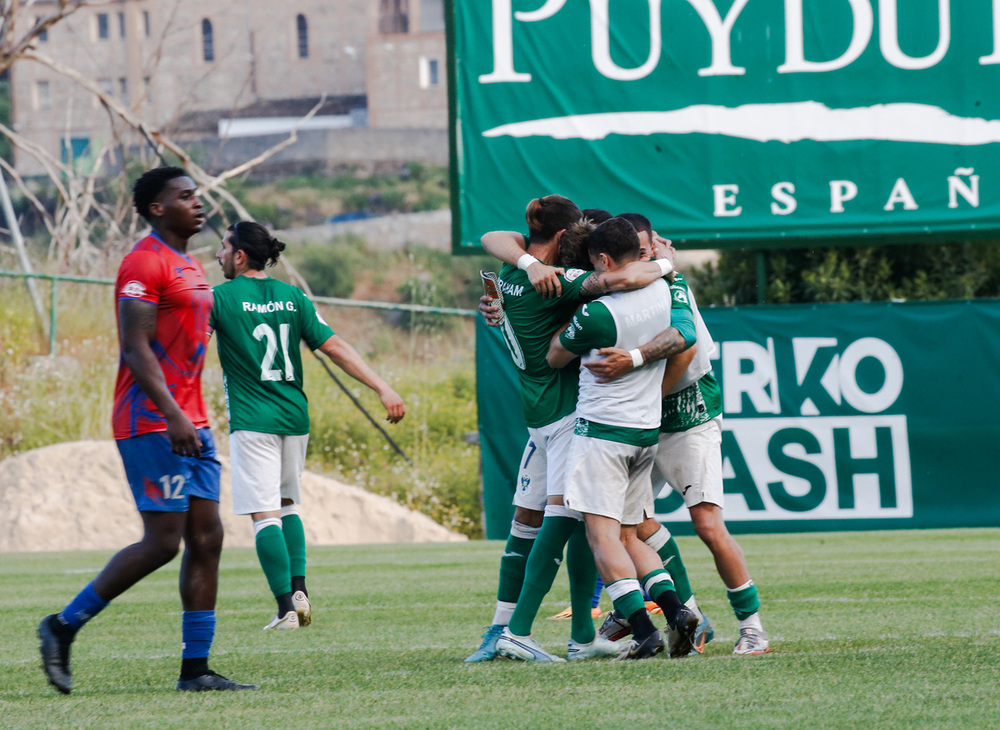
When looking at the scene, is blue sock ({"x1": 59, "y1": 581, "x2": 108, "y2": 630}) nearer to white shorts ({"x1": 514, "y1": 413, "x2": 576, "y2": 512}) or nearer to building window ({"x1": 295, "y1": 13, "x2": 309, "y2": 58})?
white shorts ({"x1": 514, "y1": 413, "x2": 576, "y2": 512})

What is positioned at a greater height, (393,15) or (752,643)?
(393,15)

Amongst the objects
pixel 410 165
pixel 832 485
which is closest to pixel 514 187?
pixel 832 485

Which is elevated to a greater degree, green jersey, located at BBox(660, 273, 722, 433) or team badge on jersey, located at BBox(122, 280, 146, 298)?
team badge on jersey, located at BBox(122, 280, 146, 298)

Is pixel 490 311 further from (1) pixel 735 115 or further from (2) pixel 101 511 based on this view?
(2) pixel 101 511

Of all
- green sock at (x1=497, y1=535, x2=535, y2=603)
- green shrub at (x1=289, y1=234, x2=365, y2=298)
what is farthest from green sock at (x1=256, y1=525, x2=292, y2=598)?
green shrub at (x1=289, y1=234, x2=365, y2=298)

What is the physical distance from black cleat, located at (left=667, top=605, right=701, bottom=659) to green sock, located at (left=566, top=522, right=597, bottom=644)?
39 centimetres

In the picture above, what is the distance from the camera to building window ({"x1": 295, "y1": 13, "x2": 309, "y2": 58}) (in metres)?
72.9

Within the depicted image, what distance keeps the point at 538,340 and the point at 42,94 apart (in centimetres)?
7051

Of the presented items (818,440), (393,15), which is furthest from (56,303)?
(393,15)

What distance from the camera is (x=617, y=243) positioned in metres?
5.02

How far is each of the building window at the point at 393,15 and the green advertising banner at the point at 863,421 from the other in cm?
6468

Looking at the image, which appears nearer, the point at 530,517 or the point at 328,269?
the point at 530,517

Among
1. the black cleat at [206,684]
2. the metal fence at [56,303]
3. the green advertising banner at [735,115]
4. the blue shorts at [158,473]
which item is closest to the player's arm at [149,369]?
the blue shorts at [158,473]

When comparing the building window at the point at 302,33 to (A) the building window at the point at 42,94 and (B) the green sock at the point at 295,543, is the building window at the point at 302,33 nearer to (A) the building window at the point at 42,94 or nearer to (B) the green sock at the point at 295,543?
(A) the building window at the point at 42,94
